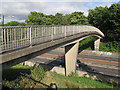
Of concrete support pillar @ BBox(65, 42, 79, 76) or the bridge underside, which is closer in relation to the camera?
the bridge underside

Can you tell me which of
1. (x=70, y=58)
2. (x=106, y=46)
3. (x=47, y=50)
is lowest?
(x=70, y=58)

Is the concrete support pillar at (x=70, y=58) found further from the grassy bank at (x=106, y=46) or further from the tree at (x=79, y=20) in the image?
the tree at (x=79, y=20)

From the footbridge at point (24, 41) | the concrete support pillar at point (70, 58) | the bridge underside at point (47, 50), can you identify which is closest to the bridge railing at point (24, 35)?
the footbridge at point (24, 41)

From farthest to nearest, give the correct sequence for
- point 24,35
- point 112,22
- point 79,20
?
point 79,20 < point 112,22 < point 24,35

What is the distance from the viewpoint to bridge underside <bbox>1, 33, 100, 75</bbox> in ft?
16.2

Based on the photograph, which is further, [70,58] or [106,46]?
[106,46]

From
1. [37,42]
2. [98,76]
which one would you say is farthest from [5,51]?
[98,76]

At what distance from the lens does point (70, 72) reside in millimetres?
14766

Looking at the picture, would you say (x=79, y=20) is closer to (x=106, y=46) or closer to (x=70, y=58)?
(x=106, y=46)

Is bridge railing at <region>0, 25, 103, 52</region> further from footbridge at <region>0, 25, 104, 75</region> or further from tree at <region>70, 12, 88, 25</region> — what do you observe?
tree at <region>70, 12, 88, 25</region>

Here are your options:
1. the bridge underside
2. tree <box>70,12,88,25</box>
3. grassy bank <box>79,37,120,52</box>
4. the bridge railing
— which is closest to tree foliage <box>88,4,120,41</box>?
grassy bank <box>79,37,120,52</box>

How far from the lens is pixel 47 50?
27.1ft

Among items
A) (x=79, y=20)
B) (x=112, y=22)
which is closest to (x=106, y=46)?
(x=112, y=22)

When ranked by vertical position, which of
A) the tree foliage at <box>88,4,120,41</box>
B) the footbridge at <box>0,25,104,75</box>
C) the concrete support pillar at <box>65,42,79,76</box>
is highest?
the tree foliage at <box>88,4,120,41</box>
